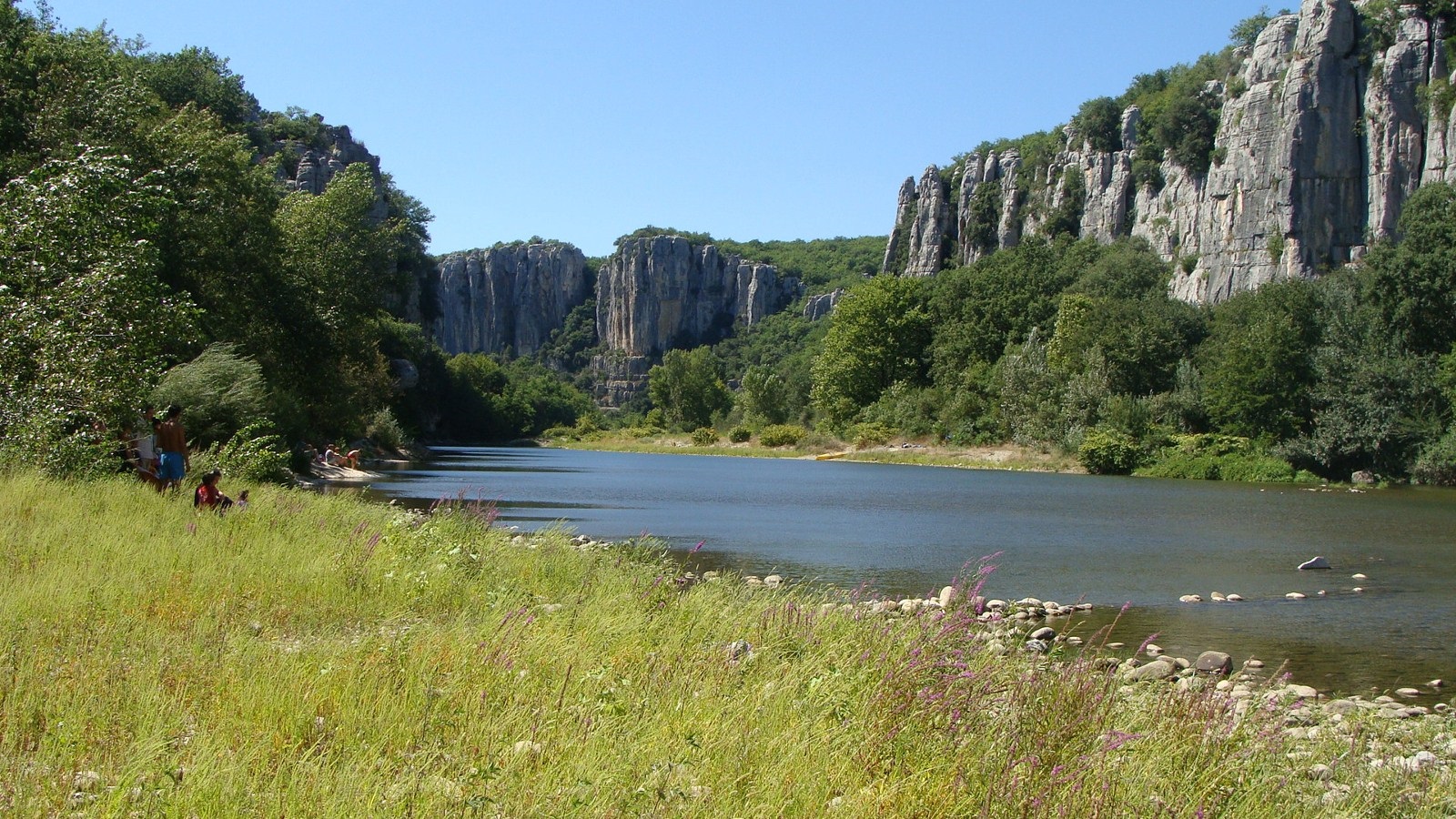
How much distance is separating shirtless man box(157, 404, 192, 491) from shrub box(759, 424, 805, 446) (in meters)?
68.2

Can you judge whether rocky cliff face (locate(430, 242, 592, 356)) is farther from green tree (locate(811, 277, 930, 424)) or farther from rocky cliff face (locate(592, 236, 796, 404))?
green tree (locate(811, 277, 930, 424))

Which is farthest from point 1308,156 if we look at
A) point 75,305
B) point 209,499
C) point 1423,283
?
point 209,499

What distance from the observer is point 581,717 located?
459 centimetres

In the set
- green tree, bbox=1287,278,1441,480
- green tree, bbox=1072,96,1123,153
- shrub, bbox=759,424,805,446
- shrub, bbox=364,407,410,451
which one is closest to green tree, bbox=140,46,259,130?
shrub, bbox=364,407,410,451

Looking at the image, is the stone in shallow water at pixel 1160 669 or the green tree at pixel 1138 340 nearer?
the stone in shallow water at pixel 1160 669

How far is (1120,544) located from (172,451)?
17.0 m

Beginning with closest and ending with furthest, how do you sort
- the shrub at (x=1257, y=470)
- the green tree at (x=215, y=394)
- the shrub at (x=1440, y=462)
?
the green tree at (x=215, y=394)
the shrub at (x=1440, y=462)
the shrub at (x=1257, y=470)

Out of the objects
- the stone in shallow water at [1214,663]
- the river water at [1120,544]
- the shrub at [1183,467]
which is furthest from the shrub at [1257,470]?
the stone in shallow water at [1214,663]

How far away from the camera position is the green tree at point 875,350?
3233 inches

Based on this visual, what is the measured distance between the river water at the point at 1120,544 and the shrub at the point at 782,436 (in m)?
37.3

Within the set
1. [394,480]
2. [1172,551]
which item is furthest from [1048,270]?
[1172,551]

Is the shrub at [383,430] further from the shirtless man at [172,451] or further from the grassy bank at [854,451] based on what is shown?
the shirtless man at [172,451]

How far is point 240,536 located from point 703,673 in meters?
5.38

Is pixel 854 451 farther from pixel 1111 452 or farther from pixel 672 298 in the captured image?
pixel 672 298
